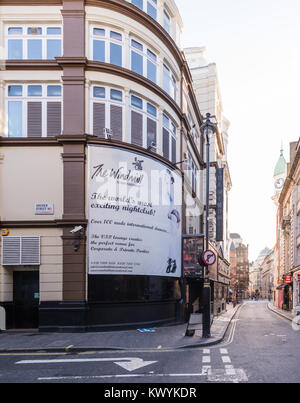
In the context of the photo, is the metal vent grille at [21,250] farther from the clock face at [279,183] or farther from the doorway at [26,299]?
the clock face at [279,183]

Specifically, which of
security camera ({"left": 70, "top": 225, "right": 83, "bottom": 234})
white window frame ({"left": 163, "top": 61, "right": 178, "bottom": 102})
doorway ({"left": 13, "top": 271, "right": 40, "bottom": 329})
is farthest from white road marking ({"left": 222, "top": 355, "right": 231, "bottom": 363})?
white window frame ({"left": 163, "top": 61, "right": 178, "bottom": 102})

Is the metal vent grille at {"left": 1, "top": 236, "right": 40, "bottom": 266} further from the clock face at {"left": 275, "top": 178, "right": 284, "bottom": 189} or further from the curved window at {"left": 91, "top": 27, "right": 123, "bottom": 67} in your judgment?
the clock face at {"left": 275, "top": 178, "right": 284, "bottom": 189}

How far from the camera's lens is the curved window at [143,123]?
1984 cm

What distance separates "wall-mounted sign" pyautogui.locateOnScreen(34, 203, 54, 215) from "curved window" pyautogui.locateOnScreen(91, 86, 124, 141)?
372 centimetres

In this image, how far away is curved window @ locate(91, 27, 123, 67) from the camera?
19020 mm

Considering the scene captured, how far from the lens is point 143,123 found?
20359 mm

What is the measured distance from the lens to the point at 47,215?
58.6 feet

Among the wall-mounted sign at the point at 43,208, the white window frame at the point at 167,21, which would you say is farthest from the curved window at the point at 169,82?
the wall-mounted sign at the point at 43,208

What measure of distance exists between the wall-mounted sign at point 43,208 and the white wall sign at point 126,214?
1.66m

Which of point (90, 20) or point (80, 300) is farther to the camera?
point (90, 20)

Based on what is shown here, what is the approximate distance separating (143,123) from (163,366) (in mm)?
12626
